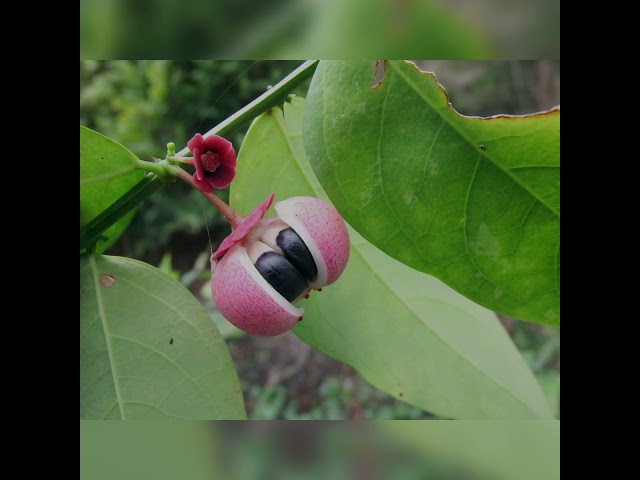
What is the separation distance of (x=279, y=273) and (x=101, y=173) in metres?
0.19

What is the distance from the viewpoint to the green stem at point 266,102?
0.55 m

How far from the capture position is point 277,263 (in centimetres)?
52

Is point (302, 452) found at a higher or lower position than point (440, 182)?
lower

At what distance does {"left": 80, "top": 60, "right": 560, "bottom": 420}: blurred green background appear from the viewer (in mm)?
999

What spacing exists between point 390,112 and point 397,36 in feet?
0.21

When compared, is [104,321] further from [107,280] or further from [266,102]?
[266,102]

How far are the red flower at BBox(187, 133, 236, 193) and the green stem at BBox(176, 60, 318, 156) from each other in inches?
1.3

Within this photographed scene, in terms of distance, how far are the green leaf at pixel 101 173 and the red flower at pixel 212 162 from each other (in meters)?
0.07

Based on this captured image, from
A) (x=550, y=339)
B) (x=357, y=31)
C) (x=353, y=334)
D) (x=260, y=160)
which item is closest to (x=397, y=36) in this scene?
(x=357, y=31)

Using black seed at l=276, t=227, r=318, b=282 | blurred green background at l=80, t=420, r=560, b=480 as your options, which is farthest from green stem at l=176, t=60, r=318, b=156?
blurred green background at l=80, t=420, r=560, b=480

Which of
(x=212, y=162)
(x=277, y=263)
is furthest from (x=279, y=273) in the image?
(x=212, y=162)

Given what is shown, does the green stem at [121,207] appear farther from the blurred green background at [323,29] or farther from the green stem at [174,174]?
the blurred green background at [323,29]

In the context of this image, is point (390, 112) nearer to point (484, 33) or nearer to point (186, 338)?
point (484, 33)

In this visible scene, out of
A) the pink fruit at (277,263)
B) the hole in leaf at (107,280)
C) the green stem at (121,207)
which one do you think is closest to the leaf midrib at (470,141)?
the pink fruit at (277,263)
